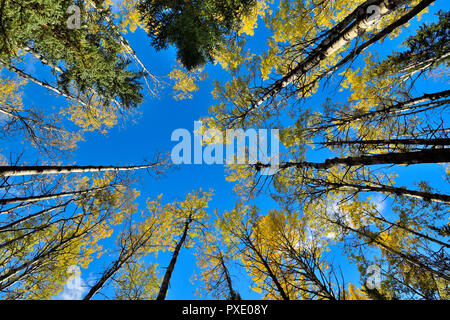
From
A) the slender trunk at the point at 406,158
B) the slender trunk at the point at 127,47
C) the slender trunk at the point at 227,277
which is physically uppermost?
the slender trunk at the point at 127,47

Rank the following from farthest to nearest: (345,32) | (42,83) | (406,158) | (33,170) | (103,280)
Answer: (42,83) < (103,280) < (33,170) < (345,32) < (406,158)

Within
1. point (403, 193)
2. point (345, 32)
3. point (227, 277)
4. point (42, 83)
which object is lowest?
point (227, 277)

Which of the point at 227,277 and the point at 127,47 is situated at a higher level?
the point at 127,47

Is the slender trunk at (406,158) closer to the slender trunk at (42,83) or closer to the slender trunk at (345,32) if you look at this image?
the slender trunk at (345,32)

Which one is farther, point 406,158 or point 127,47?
point 127,47

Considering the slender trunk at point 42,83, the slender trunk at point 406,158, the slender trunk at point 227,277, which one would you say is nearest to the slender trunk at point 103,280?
the slender trunk at point 227,277

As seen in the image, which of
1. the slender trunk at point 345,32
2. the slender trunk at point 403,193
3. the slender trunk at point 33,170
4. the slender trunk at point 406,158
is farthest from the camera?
the slender trunk at point 403,193

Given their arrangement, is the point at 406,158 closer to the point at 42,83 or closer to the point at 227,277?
the point at 227,277

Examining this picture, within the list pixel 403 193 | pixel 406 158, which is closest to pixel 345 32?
pixel 406 158

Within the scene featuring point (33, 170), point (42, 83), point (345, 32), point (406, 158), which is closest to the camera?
point (406, 158)

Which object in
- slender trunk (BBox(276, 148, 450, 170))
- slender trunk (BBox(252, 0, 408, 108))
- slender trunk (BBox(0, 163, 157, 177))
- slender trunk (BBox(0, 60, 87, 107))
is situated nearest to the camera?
slender trunk (BBox(276, 148, 450, 170))

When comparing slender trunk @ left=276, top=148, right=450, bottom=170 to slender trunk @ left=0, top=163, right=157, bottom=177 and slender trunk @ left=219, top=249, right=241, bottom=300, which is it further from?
slender trunk @ left=0, top=163, right=157, bottom=177

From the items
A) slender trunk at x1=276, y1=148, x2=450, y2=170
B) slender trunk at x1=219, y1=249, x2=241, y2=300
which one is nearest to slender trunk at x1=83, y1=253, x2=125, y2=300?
slender trunk at x1=219, y1=249, x2=241, y2=300
